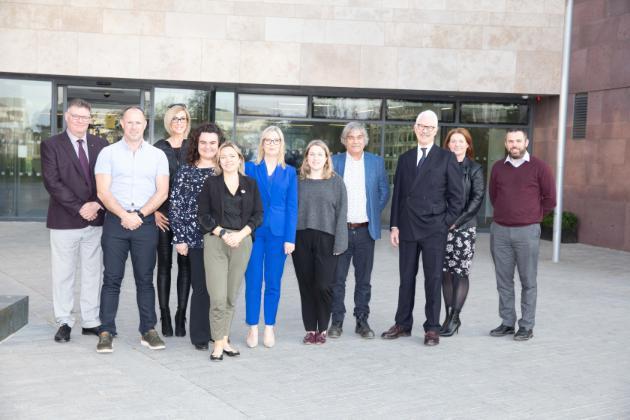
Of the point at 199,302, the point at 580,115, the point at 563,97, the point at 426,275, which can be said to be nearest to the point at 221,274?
the point at 199,302

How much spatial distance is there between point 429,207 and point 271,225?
4.23 ft

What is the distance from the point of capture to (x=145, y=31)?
1505cm

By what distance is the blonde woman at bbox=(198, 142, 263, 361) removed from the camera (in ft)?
18.7

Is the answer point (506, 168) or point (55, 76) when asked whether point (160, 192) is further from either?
point (55, 76)

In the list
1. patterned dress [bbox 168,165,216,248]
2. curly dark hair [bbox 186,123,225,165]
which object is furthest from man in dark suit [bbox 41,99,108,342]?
curly dark hair [bbox 186,123,225,165]

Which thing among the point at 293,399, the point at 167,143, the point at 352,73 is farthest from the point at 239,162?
the point at 352,73

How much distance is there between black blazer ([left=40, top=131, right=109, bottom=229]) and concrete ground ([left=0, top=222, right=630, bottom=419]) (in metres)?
0.94

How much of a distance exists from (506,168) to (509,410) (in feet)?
8.69

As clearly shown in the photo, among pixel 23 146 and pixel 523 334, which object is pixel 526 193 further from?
pixel 23 146

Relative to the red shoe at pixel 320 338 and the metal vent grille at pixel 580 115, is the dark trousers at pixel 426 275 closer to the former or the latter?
the red shoe at pixel 320 338

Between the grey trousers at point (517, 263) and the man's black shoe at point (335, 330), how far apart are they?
4.62 feet

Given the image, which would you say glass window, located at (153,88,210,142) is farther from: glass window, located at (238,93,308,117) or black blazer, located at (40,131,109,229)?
black blazer, located at (40,131,109,229)

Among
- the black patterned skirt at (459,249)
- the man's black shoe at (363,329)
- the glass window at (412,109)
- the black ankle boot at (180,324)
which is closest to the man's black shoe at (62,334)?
the black ankle boot at (180,324)

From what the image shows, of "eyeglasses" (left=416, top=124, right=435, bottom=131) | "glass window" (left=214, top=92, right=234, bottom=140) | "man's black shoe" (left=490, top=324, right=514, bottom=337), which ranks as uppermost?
"glass window" (left=214, top=92, right=234, bottom=140)
